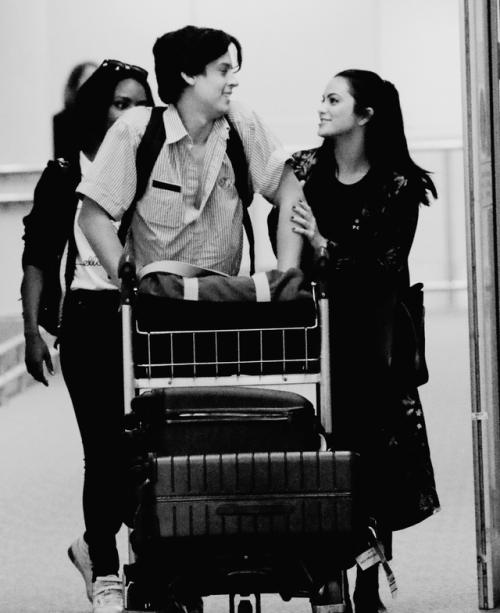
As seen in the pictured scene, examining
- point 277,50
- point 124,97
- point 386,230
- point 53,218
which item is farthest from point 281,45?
point 386,230

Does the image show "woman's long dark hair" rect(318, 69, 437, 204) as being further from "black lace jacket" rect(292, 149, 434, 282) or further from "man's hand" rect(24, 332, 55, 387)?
"man's hand" rect(24, 332, 55, 387)

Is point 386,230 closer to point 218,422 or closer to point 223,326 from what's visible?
point 223,326

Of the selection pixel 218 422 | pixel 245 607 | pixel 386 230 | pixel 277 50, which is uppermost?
pixel 277 50

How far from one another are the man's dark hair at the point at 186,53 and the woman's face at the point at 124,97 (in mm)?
357

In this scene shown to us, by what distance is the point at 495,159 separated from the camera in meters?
3.27

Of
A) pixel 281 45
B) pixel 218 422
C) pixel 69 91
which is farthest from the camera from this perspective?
pixel 69 91

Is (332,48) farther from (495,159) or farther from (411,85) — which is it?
(495,159)

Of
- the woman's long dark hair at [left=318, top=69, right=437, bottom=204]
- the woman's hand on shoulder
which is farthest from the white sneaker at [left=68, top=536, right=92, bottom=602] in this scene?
the woman's long dark hair at [left=318, top=69, right=437, bottom=204]

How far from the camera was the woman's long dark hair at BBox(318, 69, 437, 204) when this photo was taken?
3162 millimetres

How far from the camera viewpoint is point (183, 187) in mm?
2824

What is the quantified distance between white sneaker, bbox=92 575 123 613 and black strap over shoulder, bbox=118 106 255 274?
856mm

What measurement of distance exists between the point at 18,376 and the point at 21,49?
176 cm

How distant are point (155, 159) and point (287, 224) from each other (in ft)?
1.06

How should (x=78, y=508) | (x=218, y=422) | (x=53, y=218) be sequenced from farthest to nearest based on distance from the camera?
(x=78, y=508) < (x=53, y=218) < (x=218, y=422)
